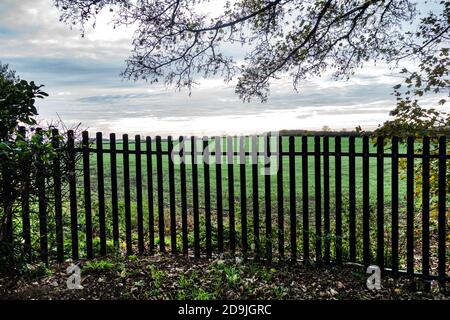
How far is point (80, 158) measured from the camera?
19.3 feet

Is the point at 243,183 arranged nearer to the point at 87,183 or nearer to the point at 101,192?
the point at 101,192

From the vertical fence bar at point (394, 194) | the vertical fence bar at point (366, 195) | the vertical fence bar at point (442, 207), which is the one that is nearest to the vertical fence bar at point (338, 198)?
the vertical fence bar at point (366, 195)

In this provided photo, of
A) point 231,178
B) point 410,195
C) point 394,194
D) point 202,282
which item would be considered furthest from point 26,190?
point 410,195

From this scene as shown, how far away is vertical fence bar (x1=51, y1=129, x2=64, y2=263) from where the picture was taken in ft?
18.0

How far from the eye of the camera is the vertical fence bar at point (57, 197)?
5.47 metres

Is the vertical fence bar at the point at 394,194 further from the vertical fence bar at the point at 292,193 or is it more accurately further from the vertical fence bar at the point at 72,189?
the vertical fence bar at the point at 72,189

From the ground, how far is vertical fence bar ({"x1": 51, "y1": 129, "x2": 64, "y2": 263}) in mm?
325

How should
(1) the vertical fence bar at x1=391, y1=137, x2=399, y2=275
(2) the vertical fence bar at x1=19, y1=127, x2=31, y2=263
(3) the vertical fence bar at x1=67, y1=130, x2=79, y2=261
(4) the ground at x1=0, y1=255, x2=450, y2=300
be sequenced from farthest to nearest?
1. (3) the vertical fence bar at x1=67, y1=130, x2=79, y2=261
2. (1) the vertical fence bar at x1=391, y1=137, x2=399, y2=275
3. (2) the vertical fence bar at x1=19, y1=127, x2=31, y2=263
4. (4) the ground at x1=0, y1=255, x2=450, y2=300

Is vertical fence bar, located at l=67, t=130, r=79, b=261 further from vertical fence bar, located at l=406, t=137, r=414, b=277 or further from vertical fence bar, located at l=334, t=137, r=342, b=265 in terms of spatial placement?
vertical fence bar, located at l=406, t=137, r=414, b=277

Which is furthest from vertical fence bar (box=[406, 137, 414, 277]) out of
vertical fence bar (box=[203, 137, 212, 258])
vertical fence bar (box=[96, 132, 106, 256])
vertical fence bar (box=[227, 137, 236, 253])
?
vertical fence bar (box=[96, 132, 106, 256])

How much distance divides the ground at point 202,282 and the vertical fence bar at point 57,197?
1.07ft
